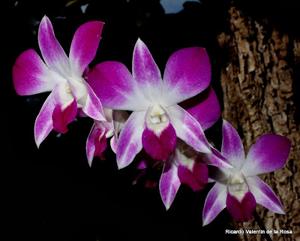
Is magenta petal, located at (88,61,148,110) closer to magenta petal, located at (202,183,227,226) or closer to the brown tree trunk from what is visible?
magenta petal, located at (202,183,227,226)

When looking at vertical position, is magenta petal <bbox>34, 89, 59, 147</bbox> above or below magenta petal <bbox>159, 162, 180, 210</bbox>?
above

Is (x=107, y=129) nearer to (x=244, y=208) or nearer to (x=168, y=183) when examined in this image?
(x=168, y=183)

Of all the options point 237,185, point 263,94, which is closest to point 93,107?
point 237,185

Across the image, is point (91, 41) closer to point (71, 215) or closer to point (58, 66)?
point (58, 66)

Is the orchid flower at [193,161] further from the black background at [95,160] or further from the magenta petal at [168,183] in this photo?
the black background at [95,160]

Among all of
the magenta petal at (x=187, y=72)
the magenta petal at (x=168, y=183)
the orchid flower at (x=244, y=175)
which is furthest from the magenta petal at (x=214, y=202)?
the magenta petal at (x=187, y=72)

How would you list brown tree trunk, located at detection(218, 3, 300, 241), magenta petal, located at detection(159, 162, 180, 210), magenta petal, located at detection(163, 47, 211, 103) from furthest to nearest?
brown tree trunk, located at detection(218, 3, 300, 241) < magenta petal, located at detection(159, 162, 180, 210) < magenta petal, located at detection(163, 47, 211, 103)

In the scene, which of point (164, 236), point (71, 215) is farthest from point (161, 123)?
point (71, 215)

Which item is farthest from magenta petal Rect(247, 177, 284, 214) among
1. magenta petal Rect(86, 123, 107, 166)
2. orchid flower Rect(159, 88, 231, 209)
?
magenta petal Rect(86, 123, 107, 166)

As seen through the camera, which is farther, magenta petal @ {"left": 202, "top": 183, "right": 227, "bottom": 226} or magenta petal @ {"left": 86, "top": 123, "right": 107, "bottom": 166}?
magenta petal @ {"left": 202, "top": 183, "right": 227, "bottom": 226}
